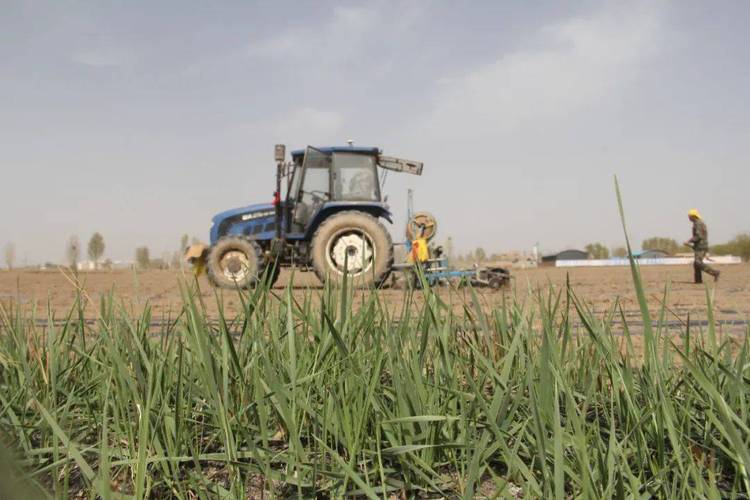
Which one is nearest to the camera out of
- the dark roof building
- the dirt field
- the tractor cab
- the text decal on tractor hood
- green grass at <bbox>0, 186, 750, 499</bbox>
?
green grass at <bbox>0, 186, 750, 499</bbox>

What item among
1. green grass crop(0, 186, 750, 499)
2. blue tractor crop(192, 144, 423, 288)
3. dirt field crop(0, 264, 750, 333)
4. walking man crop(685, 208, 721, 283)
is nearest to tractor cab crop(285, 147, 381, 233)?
blue tractor crop(192, 144, 423, 288)

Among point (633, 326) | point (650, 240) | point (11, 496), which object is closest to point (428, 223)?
point (633, 326)

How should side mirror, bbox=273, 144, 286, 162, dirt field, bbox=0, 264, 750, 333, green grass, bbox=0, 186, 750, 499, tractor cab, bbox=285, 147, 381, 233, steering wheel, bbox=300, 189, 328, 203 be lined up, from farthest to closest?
steering wheel, bbox=300, 189, 328, 203 < tractor cab, bbox=285, 147, 381, 233 < side mirror, bbox=273, 144, 286, 162 < dirt field, bbox=0, 264, 750, 333 < green grass, bbox=0, 186, 750, 499

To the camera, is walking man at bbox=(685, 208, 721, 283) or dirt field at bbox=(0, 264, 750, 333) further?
walking man at bbox=(685, 208, 721, 283)

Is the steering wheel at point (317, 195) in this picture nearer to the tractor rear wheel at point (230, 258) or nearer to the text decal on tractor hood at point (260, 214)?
the text decal on tractor hood at point (260, 214)

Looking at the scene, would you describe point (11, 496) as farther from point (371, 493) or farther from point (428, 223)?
point (428, 223)

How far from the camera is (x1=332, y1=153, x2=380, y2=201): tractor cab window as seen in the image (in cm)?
1006

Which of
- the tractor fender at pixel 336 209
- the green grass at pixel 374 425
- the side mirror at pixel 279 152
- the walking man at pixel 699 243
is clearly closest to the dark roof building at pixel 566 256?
the walking man at pixel 699 243

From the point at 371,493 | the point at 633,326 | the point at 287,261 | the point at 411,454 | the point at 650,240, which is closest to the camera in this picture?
the point at 371,493

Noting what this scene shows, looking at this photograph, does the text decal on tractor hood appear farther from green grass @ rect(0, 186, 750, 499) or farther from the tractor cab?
green grass @ rect(0, 186, 750, 499)

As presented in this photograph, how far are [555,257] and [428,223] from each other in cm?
5001

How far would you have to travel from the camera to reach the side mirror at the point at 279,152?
897cm

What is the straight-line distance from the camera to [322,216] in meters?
10.1

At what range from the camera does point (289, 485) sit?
3.81 ft
